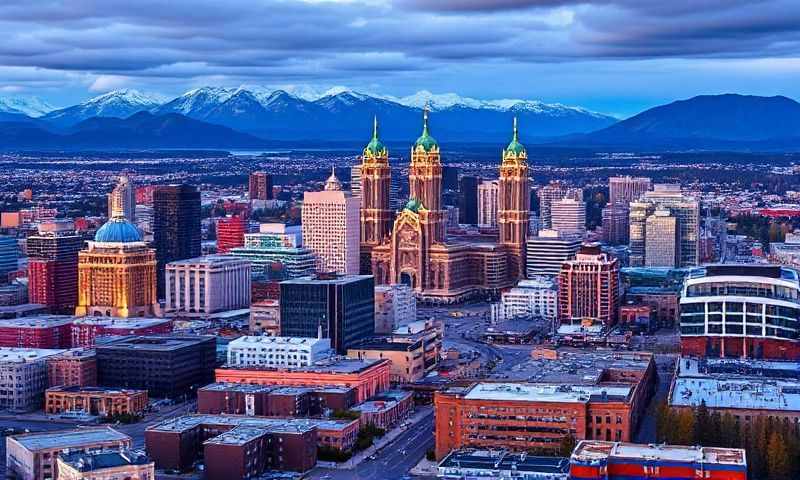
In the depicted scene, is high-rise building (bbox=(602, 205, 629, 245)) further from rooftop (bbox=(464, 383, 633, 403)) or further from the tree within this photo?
the tree

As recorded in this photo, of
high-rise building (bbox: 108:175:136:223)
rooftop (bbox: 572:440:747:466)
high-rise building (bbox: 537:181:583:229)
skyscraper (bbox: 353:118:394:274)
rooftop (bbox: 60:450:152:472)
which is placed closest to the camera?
rooftop (bbox: 60:450:152:472)

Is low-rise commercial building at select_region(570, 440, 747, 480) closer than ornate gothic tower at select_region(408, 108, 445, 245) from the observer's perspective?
Yes

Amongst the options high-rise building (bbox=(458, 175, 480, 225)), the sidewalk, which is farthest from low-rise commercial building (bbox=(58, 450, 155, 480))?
high-rise building (bbox=(458, 175, 480, 225))

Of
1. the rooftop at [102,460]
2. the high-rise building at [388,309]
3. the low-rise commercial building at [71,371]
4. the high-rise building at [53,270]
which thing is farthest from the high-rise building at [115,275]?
the rooftop at [102,460]

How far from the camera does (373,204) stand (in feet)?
383

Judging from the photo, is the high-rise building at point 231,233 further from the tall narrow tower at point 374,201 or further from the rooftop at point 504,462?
the rooftop at point 504,462

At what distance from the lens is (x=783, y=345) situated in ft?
262

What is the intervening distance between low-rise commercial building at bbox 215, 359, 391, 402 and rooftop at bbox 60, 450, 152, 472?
61.5ft

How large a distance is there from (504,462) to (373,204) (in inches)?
2539

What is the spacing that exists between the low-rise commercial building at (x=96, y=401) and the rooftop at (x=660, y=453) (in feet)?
77.3

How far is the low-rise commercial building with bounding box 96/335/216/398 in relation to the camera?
72.1 metres

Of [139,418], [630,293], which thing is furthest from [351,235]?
[139,418]

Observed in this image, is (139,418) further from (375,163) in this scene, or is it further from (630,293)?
(375,163)

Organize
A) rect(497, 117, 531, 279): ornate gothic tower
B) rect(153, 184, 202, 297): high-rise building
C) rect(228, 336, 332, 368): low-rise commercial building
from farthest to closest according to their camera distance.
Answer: rect(497, 117, 531, 279): ornate gothic tower < rect(153, 184, 202, 297): high-rise building < rect(228, 336, 332, 368): low-rise commercial building
